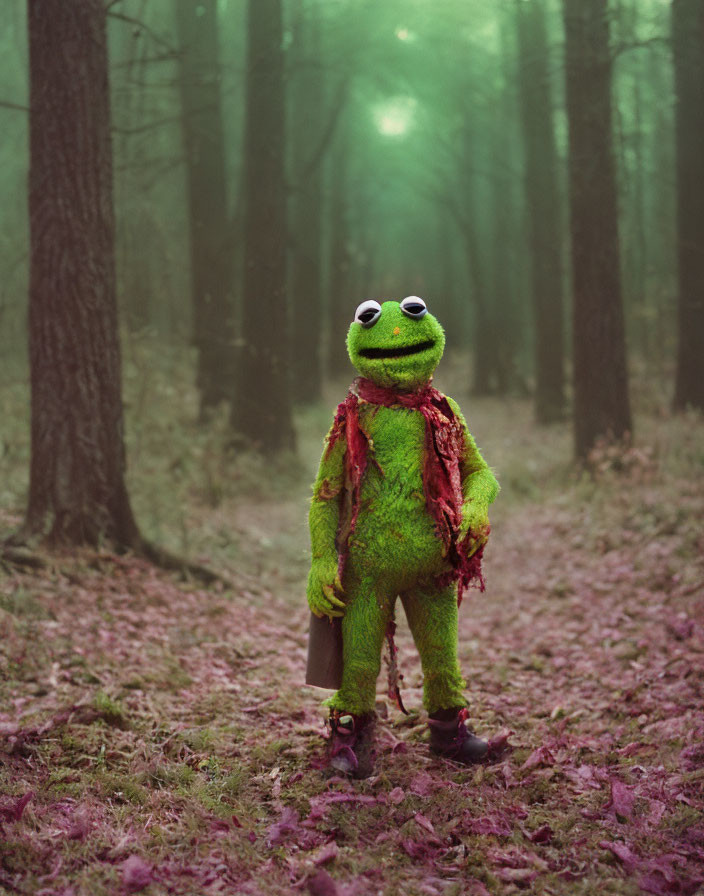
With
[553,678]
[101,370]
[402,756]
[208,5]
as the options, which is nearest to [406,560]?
[402,756]

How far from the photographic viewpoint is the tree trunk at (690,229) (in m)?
11.5

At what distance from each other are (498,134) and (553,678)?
20.4 meters

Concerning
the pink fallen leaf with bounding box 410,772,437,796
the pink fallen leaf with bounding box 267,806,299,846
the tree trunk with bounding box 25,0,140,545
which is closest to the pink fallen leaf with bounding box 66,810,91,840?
the pink fallen leaf with bounding box 267,806,299,846

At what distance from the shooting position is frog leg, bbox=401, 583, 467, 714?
3.58m

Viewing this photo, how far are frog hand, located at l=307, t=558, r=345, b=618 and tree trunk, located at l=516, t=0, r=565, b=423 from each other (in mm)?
11426

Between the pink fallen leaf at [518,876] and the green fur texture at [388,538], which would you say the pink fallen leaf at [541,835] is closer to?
the pink fallen leaf at [518,876]

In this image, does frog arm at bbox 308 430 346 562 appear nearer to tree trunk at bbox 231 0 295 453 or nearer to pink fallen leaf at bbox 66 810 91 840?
pink fallen leaf at bbox 66 810 91 840

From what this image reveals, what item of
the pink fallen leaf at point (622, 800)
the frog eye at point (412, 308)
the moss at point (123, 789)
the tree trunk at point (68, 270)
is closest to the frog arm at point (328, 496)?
the frog eye at point (412, 308)

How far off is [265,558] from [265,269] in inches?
183

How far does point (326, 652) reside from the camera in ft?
11.8

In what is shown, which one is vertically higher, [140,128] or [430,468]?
[140,128]

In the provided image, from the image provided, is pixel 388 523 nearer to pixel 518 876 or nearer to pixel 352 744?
pixel 352 744

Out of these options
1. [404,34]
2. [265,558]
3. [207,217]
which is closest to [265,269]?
[207,217]

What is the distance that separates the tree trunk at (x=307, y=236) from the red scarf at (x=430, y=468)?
12122mm
